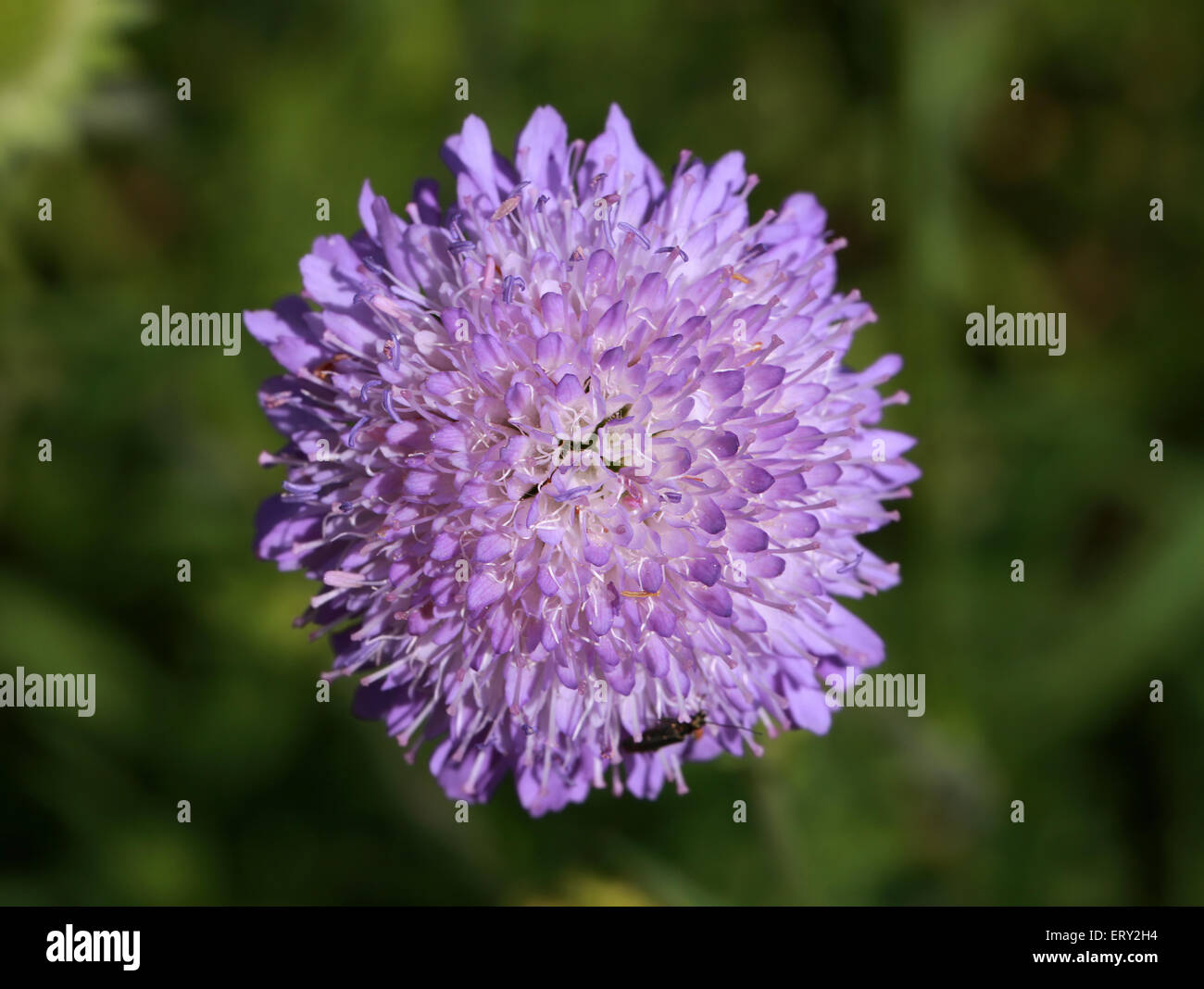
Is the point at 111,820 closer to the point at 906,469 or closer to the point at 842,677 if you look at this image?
the point at 842,677

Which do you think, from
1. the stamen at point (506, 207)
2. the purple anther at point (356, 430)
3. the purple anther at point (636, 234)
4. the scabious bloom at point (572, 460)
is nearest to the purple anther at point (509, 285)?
the scabious bloom at point (572, 460)

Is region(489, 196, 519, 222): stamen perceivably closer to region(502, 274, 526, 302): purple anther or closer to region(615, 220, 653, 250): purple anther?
region(502, 274, 526, 302): purple anther

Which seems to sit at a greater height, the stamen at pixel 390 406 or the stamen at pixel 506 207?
the stamen at pixel 506 207

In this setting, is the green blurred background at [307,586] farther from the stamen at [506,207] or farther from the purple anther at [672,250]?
the stamen at [506,207]

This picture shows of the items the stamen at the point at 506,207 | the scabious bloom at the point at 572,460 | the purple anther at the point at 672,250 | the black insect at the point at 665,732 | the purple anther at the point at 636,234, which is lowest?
the black insect at the point at 665,732

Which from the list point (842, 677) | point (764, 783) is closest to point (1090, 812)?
point (764, 783)

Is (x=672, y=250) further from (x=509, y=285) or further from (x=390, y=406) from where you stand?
(x=390, y=406)
